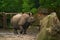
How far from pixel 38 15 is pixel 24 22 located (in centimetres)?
81

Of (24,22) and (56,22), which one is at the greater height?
(56,22)

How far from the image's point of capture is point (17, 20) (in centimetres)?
1469

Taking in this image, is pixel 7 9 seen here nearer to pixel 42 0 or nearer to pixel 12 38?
pixel 42 0

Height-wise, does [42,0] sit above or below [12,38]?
above

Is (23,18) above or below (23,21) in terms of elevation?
above

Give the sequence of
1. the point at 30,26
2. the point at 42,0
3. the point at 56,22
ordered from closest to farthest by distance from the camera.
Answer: the point at 56,22
the point at 42,0
the point at 30,26

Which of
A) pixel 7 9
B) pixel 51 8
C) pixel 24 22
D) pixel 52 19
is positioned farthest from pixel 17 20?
pixel 52 19

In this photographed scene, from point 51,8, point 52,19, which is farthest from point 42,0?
point 52,19

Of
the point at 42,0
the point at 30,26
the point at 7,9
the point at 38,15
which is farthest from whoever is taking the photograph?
the point at 7,9

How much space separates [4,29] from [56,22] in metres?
10.4

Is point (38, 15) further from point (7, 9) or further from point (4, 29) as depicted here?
point (7, 9)

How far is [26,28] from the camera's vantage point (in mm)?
14539

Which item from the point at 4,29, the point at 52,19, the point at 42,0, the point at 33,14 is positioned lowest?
the point at 4,29

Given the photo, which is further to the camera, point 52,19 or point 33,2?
point 33,2
